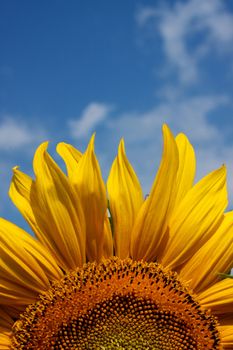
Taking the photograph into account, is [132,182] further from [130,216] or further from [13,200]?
[13,200]

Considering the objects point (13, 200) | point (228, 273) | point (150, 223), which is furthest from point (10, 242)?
point (228, 273)

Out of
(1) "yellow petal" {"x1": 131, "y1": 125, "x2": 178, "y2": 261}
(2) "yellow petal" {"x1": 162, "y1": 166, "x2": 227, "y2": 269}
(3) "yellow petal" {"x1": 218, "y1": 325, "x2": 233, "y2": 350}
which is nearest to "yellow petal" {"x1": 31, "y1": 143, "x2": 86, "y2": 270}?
(1) "yellow petal" {"x1": 131, "y1": 125, "x2": 178, "y2": 261}

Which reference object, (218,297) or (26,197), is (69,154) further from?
(218,297)

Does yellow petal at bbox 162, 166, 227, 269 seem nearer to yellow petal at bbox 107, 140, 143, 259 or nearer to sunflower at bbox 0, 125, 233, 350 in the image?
sunflower at bbox 0, 125, 233, 350

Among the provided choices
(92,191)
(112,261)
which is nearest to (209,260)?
(112,261)

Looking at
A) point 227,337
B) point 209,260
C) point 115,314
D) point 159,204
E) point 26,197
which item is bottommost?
point 227,337

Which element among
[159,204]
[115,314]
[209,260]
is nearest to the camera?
[115,314]

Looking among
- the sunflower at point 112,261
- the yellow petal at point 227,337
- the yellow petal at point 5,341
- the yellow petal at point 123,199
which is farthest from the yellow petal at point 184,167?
the yellow petal at point 5,341
